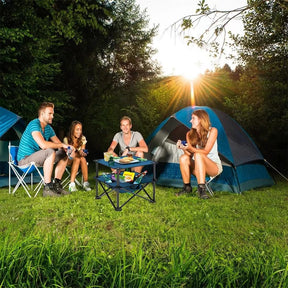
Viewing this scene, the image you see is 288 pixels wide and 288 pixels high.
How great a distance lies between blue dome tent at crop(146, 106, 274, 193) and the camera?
5.10 m

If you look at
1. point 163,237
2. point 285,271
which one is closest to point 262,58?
point 163,237

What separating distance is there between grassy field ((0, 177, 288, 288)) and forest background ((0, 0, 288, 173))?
2.35m

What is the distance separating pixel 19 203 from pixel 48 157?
2.39 ft

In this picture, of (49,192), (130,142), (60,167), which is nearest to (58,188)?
(49,192)

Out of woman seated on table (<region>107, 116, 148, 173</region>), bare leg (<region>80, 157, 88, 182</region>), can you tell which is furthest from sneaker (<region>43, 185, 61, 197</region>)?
woman seated on table (<region>107, 116, 148, 173</region>)

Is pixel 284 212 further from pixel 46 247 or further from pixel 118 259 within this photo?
pixel 46 247

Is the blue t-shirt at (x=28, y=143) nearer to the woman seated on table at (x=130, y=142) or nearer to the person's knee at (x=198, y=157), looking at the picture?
the woman seated on table at (x=130, y=142)

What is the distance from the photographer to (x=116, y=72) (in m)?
11.6

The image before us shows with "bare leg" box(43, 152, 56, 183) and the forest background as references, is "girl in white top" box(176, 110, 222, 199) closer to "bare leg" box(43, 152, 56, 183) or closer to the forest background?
the forest background

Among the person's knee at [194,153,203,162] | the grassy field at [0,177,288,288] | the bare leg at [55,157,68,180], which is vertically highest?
the person's knee at [194,153,203,162]

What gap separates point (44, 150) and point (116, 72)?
7606 mm

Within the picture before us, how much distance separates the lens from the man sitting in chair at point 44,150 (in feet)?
14.8

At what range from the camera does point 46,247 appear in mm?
1848

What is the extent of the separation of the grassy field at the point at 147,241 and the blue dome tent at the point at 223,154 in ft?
0.97
